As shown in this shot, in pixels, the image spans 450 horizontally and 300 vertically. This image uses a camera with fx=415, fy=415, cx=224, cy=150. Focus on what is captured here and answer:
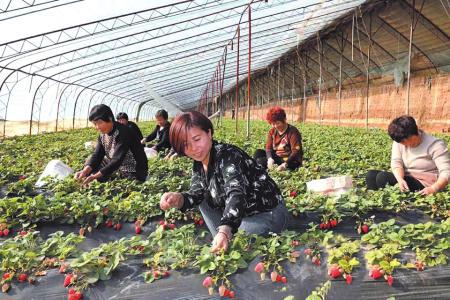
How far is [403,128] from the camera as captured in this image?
14.0ft

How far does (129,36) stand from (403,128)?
12.7 metres

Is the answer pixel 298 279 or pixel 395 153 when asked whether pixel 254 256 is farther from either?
pixel 395 153

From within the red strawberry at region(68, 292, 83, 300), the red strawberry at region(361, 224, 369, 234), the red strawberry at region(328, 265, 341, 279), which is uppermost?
the red strawberry at region(361, 224, 369, 234)

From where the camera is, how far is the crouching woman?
9.43 ft

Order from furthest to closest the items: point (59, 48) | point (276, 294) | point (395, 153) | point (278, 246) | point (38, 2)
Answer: point (59, 48) → point (38, 2) → point (395, 153) → point (278, 246) → point (276, 294)

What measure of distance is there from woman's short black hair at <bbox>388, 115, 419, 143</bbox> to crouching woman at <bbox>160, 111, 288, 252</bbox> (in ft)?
5.50

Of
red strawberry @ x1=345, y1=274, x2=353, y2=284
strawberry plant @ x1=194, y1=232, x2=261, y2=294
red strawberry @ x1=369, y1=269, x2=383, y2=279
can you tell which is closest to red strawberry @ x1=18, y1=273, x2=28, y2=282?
strawberry plant @ x1=194, y1=232, x2=261, y2=294

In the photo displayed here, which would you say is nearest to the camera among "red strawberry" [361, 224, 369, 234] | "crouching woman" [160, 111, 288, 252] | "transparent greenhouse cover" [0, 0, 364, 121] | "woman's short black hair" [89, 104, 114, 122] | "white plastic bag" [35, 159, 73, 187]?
"crouching woman" [160, 111, 288, 252]

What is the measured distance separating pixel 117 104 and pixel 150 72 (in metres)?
16.3

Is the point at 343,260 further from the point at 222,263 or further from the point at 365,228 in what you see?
the point at 365,228

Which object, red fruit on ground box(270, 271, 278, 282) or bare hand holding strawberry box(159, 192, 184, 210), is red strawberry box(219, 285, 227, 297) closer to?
red fruit on ground box(270, 271, 278, 282)

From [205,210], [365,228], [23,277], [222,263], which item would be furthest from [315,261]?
[23,277]

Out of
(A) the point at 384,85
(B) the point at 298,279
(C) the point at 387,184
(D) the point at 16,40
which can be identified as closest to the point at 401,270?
(B) the point at 298,279

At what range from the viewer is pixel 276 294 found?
258 centimetres
